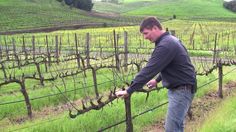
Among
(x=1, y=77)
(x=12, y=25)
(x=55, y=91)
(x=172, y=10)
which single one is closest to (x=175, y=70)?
(x=55, y=91)

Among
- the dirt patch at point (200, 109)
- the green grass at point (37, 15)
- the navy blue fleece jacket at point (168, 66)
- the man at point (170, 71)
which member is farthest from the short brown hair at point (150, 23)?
the green grass at point (37, 15)

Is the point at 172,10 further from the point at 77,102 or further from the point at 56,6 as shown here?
the point at 77,102

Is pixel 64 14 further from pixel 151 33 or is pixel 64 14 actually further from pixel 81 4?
pixel 151 33

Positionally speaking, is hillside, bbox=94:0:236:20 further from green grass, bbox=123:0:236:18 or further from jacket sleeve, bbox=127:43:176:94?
jacket sleeve, bbox=127:43:176:94

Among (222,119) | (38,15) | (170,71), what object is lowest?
(38,15)

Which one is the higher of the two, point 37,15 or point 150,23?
point 150,23

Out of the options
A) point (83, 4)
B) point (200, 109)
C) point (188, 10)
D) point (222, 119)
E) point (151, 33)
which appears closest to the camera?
point (151, 33)

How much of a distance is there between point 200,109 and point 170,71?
8.08m

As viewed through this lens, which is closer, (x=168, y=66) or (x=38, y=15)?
A: (x=168, y=66)

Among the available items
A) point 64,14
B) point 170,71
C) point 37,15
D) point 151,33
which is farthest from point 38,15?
point 151,33

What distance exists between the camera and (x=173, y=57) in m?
7.91

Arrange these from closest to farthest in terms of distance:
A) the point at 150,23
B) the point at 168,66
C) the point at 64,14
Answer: the point at 150,23 < the point at 168,66 < the point at 64,14

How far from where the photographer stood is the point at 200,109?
15.9 meters

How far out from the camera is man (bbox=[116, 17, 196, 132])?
7.82 m
